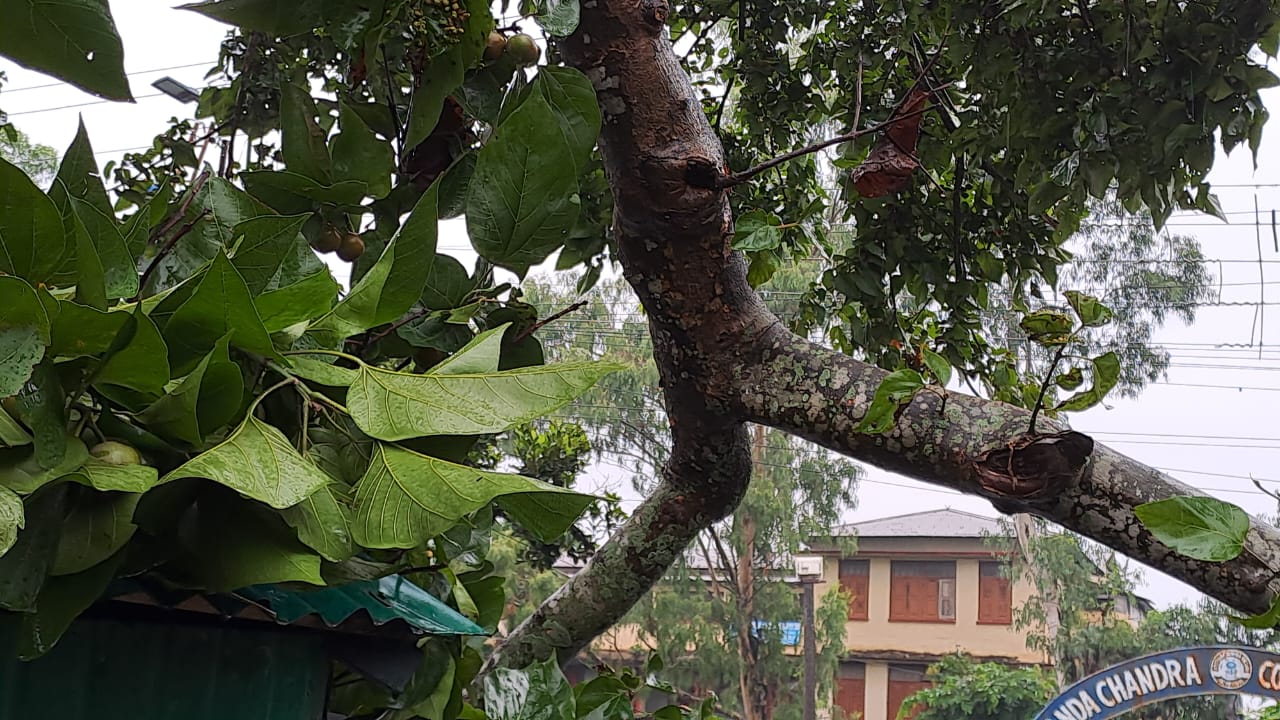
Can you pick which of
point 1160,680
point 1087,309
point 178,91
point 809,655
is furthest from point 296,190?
point 809,655

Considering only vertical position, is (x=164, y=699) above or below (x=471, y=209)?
below

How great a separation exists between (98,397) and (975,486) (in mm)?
502

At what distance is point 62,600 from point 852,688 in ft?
26.7

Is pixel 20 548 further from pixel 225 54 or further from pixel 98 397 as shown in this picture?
pixel 225 54

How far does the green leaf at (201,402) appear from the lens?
0.64ft

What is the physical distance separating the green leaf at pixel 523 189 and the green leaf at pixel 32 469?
0.13 m

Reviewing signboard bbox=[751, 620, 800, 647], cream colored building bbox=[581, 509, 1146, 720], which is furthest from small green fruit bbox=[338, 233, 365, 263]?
cream colored building bbox=[581, 509, 1146, 720]

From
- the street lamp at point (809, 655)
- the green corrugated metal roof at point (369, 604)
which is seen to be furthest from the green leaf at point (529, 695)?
the street lamp at point (809, 655)

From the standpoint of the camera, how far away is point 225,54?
1.01 meters

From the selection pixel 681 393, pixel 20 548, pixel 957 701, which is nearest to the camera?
pixel 20 548

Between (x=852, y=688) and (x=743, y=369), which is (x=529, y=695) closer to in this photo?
(x=743, y=369)

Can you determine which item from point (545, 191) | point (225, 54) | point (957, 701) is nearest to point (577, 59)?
point (545, 191)

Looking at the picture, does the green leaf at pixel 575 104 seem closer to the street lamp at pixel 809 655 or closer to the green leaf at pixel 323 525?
the green leaf at pixel 323 525

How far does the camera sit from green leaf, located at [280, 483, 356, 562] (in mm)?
205
